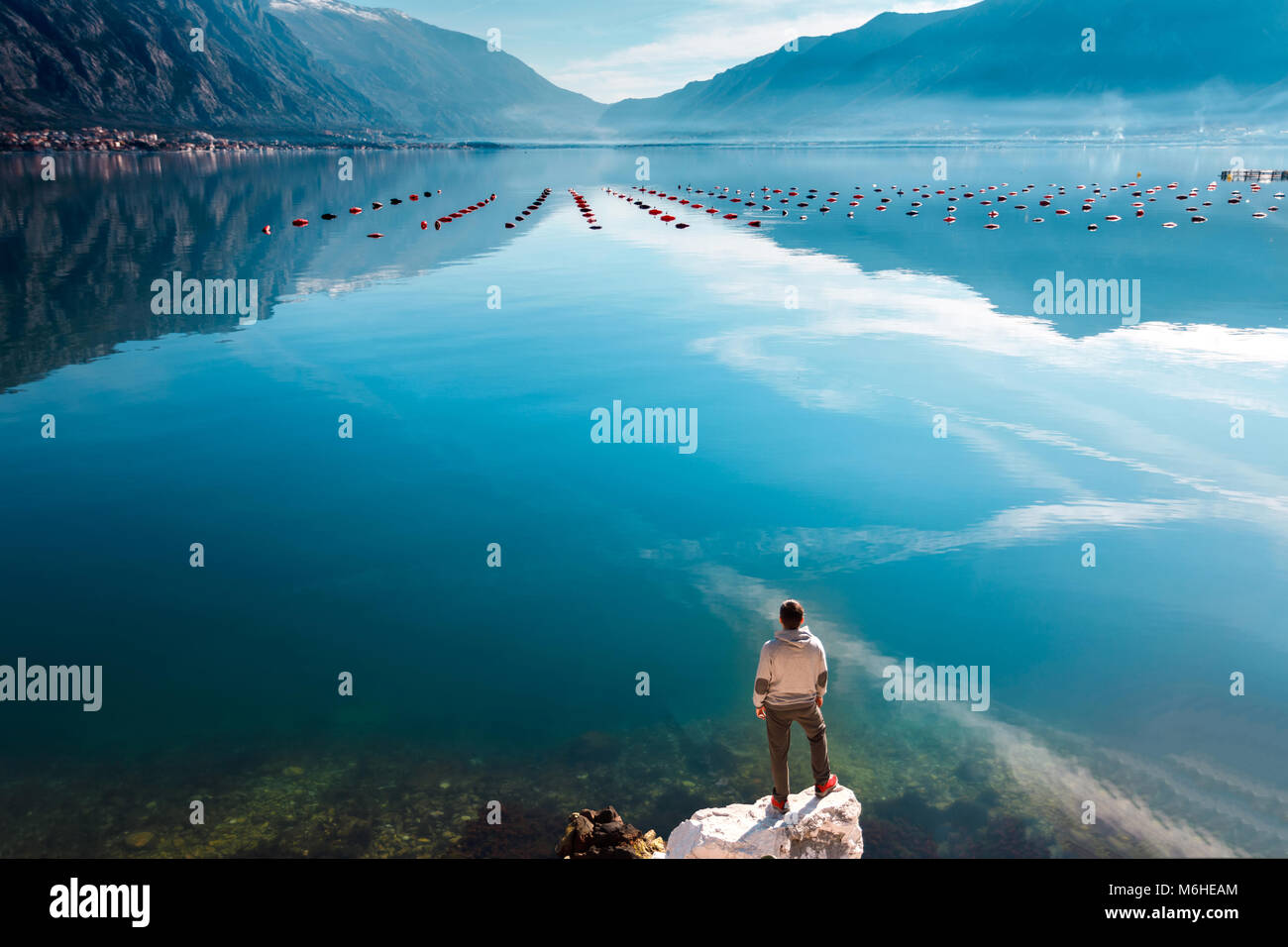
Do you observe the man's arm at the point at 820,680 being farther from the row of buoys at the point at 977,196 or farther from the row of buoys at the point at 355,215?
the row of buoys at the point at 977,196

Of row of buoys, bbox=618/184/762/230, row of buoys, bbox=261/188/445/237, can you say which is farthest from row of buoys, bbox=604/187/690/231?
row of buoys, bbox=261/188/445/237

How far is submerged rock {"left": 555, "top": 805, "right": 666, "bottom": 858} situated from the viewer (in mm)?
9859

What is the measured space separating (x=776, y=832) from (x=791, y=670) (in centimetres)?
177

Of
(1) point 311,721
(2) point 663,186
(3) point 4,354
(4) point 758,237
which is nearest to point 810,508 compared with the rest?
(1) point 311,721

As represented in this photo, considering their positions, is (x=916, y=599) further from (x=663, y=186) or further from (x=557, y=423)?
(x=663, y=186)

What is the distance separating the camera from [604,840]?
32.8 feet

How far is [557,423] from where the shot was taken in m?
25.7

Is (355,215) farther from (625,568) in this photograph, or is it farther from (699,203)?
(625,568)

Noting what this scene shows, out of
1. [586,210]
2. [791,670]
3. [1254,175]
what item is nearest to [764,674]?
[791,670]

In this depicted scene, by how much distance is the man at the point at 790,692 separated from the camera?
9.96 meters

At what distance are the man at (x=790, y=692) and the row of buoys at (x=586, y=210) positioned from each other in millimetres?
65838

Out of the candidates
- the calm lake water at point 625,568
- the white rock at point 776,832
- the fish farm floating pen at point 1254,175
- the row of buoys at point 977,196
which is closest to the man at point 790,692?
the white rock at point 776,832

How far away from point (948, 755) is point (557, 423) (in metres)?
15.9

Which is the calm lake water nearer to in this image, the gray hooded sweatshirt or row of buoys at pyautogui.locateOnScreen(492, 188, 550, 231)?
the gray hooded sweatshirt
